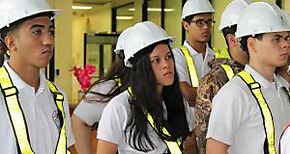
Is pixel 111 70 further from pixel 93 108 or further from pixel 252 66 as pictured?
pixel 252 66

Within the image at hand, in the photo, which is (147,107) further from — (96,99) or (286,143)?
(286,143)

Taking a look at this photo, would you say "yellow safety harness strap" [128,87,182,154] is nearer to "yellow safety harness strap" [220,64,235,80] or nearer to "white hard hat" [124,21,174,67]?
"white hard hat" [124,21,174,67]

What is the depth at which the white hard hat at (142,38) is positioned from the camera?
239 centimetres

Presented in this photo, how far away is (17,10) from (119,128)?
2.18ft

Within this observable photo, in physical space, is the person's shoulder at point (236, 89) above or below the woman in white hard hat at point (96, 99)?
above

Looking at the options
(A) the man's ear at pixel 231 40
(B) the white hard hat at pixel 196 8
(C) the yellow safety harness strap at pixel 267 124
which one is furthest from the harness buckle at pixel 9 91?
(B) the white hard hat at pixel 196 8

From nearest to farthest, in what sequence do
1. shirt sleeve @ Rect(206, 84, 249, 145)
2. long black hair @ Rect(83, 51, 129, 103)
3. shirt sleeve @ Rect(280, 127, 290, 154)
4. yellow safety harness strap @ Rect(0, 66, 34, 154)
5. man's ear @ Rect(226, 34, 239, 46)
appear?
shirt sleeve @ Rect(280, 127, 290, 154) < yellow safety harness strap @ Rect(0, 66, 34, 154) < shirt sleeve @ Rect(206, 84, 249, 145) < man's ear @ Rect(226, 34, 239, 46) < long black hair @ Rect(83, 51, 129, 103)

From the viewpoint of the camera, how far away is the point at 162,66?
7.71 ft

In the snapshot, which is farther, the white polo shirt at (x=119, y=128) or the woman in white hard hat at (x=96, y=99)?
the woman in white hard hat at (x=96, y=99)

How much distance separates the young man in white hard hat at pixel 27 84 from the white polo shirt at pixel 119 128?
0.34 meters

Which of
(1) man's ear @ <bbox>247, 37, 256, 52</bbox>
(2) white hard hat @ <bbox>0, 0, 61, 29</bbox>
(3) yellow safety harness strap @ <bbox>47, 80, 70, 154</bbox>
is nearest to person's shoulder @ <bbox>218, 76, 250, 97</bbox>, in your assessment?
(1) man's ear @ <bbox>247, 37, 256, 52</bbox>

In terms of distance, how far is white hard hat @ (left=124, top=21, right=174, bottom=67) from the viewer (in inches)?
94.1

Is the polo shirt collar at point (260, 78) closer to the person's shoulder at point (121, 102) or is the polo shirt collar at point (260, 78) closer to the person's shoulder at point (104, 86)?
the person's shoulder at point (121, 102)

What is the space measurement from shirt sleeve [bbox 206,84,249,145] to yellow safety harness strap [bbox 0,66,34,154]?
68cm
